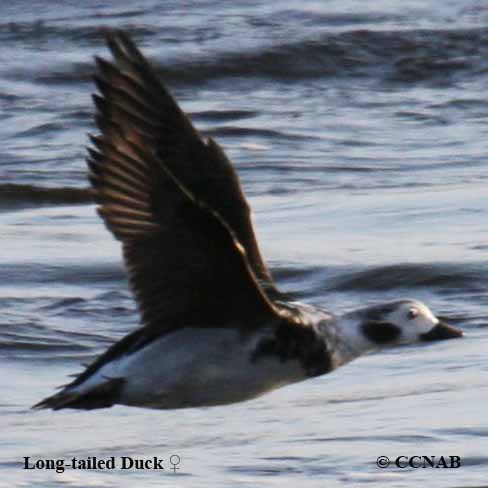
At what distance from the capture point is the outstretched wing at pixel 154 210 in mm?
5297

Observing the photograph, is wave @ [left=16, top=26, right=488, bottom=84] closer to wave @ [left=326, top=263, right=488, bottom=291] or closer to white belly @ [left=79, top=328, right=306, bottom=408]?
wave @ [left=326, top=263, right=488, bottom=291]

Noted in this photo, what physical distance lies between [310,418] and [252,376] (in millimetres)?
1229

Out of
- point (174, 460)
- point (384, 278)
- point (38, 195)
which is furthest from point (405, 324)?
point (38, 195)

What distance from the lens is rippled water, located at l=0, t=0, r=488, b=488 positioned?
6.46 meters

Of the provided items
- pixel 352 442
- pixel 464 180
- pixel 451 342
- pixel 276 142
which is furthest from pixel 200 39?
pixel 352 442

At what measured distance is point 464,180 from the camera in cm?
1016

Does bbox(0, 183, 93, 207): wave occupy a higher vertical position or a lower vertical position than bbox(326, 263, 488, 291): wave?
lower

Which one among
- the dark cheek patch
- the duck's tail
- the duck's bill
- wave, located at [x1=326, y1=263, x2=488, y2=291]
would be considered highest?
the duck's tail

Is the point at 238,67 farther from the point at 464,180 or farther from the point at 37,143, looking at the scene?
the point at 464,180

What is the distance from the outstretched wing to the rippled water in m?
0.87

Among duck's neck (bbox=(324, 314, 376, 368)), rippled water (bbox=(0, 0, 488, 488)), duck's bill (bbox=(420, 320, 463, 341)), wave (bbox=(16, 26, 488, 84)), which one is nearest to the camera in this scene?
duck's neck (bbox=(324, 314, 376, 368))

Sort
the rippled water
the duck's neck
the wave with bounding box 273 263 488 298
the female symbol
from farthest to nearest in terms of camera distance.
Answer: the wave with bounding box 273 263 488 298
the rippled water
the female symbol
the duck's neck

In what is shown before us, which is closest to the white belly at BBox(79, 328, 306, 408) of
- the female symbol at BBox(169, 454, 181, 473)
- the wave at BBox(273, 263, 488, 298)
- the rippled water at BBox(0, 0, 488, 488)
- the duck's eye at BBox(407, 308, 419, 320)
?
the duck's eye at BBox(407, 308, 419, 320)

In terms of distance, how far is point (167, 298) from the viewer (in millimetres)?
5477
